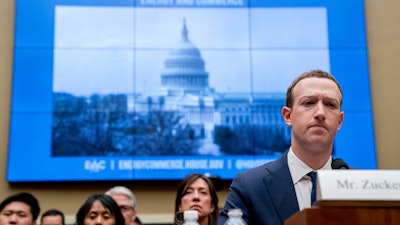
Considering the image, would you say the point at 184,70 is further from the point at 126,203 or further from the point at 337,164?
the point at 337,164

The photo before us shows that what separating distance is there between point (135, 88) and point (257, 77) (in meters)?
1.04

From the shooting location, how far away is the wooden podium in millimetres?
1097

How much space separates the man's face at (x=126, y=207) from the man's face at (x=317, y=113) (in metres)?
2.15

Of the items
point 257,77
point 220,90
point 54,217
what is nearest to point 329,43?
point 257,77

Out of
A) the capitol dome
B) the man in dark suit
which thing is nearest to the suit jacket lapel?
the man in dark suit

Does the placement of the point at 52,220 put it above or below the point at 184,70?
below

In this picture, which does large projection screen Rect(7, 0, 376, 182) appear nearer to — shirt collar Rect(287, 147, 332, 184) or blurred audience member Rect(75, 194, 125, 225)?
blurred audience member Rect(75, 194, 125, 225)

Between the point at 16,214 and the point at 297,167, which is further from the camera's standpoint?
the point at 16,214

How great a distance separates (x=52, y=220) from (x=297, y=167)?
264 cm

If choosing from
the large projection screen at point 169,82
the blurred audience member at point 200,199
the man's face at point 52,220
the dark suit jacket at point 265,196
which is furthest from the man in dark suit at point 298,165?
the large projection screen at point 169,82

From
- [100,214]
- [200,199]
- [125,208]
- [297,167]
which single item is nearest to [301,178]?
[297,167]

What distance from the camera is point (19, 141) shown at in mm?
4543

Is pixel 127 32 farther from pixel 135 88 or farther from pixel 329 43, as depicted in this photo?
pixel 329 43

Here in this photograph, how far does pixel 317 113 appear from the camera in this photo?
5.21ft
